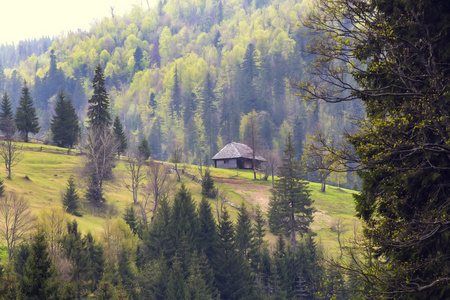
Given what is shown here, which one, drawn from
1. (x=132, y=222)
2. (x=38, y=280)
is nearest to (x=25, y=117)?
(x=132, y=222)

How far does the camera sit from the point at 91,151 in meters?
62.7

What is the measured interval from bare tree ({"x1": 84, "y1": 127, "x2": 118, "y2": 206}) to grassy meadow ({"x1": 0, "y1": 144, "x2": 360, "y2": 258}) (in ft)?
5.66

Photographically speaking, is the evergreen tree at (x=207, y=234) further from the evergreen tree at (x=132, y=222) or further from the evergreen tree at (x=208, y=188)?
the evergreen tree at (x=208, y=188)

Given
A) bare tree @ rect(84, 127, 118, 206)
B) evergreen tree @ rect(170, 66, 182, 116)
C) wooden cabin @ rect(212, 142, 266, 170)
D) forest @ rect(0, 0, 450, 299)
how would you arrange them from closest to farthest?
forest @ rect(0, 0, 450, 299), bare tree @ rect(84, 127, 118, 206), wooden cabin @ rect(212, 142, 266, 170), evergreen tree @ rect(170, 66, 182, 116)

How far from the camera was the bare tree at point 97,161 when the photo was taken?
56.2m

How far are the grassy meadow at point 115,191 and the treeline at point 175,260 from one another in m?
4.80

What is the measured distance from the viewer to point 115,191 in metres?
62.5

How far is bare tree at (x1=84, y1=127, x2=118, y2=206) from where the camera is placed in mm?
56156

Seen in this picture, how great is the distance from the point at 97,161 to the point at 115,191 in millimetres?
5327

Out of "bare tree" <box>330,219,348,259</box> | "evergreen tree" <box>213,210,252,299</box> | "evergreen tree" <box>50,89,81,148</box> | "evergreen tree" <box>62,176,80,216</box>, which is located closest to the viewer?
"evergreen tree" <box>213,210,252,299</box>

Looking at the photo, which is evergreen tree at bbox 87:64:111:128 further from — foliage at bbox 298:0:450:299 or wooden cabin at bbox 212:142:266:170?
foliage at bbox 298:0:450:299

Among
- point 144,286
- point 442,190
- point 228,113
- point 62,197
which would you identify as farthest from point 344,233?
point 228,113

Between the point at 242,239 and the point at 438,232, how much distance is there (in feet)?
138

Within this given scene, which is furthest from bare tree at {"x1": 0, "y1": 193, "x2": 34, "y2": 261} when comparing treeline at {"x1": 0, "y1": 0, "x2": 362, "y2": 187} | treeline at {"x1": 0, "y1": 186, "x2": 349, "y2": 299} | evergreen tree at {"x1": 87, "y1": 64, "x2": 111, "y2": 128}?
treeline at {"x1": 0, "y1": 0, "x2": 362, "y2": 187}
